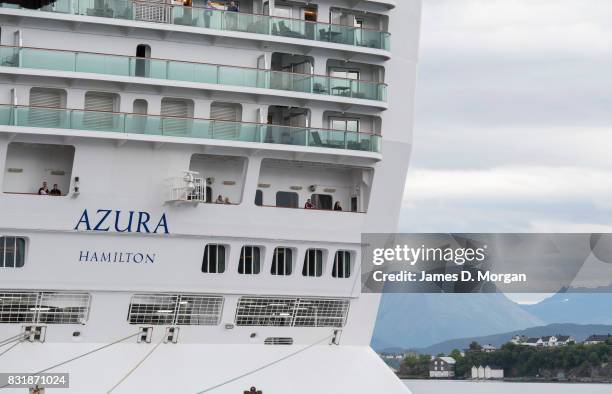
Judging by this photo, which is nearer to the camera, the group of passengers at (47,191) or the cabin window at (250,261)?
the group of passengers at (47,191)

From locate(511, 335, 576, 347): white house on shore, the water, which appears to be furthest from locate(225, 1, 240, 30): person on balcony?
locate(511, 335, 576, 347): white house on shore

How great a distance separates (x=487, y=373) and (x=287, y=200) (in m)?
112

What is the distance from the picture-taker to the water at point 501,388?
4801 inches

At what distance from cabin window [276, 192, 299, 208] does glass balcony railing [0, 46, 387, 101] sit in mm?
2953

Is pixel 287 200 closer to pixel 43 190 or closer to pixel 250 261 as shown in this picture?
pixel 250 261

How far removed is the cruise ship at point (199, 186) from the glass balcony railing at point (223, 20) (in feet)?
0.17

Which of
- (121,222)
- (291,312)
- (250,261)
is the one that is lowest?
(291,312)

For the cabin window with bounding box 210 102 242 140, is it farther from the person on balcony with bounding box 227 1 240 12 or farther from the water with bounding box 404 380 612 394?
the water with bounding box 404 380 612 394

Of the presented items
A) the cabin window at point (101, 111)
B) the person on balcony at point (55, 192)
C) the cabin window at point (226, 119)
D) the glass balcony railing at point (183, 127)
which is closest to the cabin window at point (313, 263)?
the glass balcony railing at point (183, 127)

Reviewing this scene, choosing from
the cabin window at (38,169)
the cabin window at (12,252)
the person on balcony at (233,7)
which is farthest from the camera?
the person on balcony at (233,7)

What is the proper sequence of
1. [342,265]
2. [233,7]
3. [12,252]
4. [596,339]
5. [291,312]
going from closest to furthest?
[12,252] < [291,312] < [233,7] < [342,265] < [596,339]

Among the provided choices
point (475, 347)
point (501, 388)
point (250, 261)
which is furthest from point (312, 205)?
point (475, 347)

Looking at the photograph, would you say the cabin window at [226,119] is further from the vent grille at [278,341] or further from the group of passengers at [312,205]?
the vent grille at [278,341]

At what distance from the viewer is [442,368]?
158m
